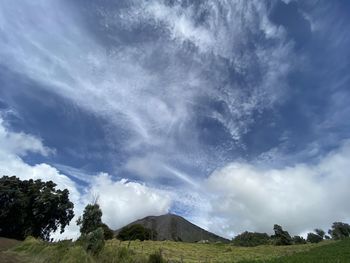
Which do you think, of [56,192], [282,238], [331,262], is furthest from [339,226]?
[56,192]

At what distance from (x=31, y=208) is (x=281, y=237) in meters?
51.3

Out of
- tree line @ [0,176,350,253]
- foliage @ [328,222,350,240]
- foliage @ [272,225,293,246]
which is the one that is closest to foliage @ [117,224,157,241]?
tree line @ [0,176,350,253]

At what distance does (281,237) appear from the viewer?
64.4 metres

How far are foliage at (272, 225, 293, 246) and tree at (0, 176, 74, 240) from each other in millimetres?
43197

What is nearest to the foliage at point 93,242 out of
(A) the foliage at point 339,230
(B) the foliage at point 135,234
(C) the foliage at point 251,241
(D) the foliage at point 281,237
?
(B) the foliage at point 135,234

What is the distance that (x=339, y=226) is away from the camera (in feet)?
288

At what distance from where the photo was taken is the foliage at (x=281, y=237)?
204 ft

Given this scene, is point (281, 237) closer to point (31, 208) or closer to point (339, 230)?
point (339, 230)

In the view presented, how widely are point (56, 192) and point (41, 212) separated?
4.07 metres

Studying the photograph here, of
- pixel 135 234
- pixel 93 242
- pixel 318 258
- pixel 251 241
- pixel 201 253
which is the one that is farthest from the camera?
pixel 251 241

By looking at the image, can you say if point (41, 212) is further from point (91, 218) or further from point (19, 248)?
point (19, 248)

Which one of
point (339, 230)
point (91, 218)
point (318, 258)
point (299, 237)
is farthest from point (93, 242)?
point (339, 230)

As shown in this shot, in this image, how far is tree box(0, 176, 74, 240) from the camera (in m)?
43.7

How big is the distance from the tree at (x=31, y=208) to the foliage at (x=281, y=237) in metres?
43.2
